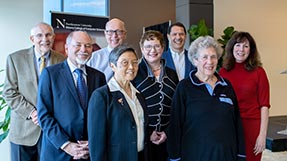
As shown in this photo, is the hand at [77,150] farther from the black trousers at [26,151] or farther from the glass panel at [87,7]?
the glass panel at [87,7]

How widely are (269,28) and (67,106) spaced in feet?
20.4

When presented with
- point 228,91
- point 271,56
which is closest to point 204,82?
point 228,91

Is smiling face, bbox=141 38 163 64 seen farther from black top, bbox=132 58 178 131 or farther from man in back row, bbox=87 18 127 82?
man in back row, bbox=87 18 127 82

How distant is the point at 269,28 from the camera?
7137mm

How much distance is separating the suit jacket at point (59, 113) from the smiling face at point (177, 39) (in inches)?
42.0

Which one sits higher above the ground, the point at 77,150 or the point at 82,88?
the point at 82,88

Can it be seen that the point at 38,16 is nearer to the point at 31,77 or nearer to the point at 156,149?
the point at 31,77

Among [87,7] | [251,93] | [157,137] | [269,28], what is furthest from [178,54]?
[269,28]

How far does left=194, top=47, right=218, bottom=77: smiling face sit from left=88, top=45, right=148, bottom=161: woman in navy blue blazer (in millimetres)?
466

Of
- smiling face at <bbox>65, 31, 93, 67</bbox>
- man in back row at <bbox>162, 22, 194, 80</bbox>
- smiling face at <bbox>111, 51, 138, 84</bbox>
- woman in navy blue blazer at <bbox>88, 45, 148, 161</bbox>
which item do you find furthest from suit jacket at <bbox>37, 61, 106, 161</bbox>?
man in back row at <bbox>162, 22, 194, 80</bbox>

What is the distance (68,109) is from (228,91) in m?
1.04

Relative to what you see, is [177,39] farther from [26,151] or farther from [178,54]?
[26,151]

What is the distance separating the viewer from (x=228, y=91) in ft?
7.02

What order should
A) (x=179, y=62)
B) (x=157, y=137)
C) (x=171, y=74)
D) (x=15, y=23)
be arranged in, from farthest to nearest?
(x=15, y=23) < (x=179, y=62) < (x=171, y=74) < (x=157, y=137)
